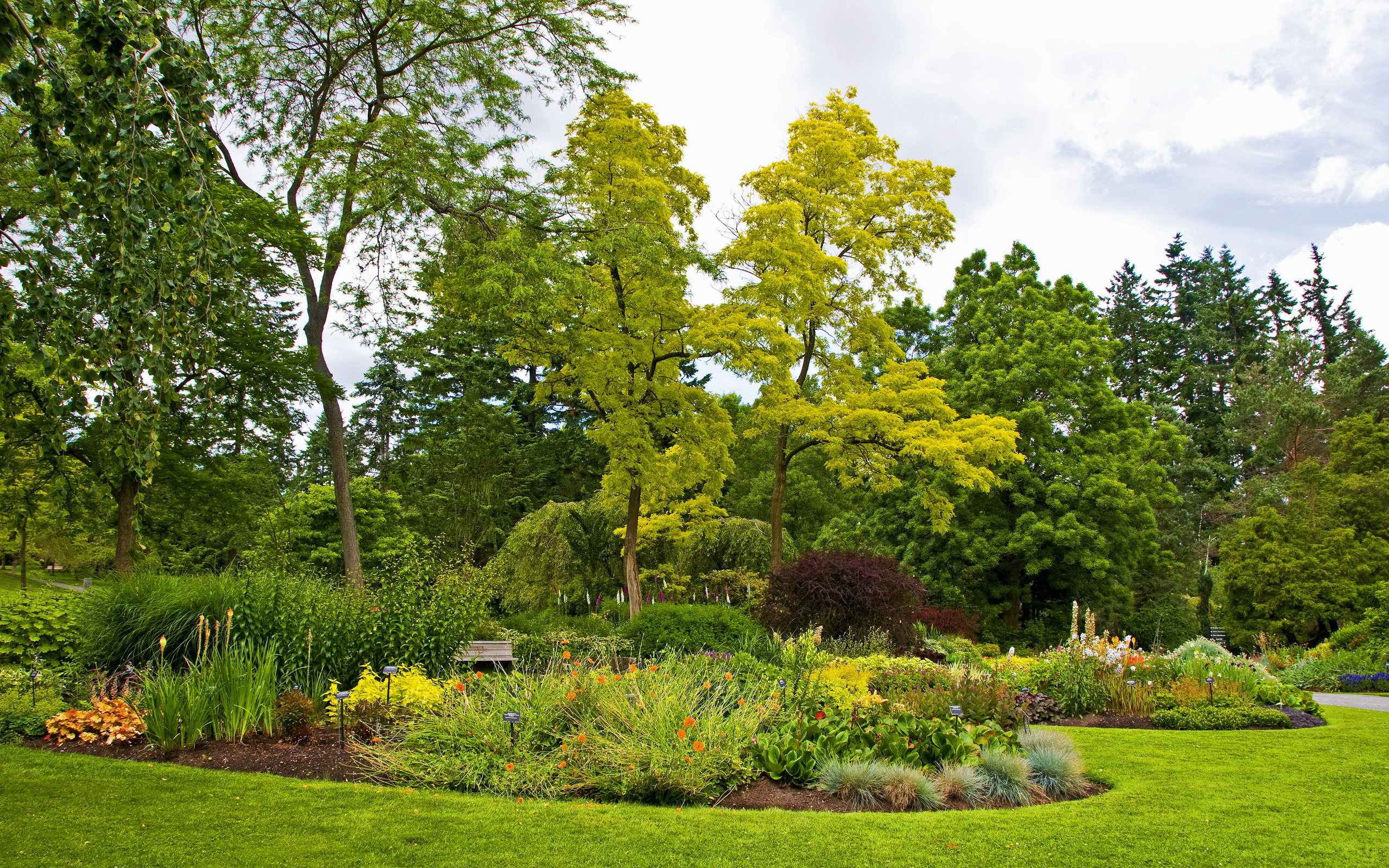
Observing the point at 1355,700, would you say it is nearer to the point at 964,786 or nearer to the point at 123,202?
the point at 964,786

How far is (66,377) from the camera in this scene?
131 inches

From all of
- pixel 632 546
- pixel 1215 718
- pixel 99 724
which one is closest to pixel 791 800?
pixel 99 724

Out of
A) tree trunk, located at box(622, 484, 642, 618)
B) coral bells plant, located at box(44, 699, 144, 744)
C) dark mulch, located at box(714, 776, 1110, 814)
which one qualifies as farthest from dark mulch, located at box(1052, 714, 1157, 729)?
coral bells plant, located at box(44, 699, 144, 744)

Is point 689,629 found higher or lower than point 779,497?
lower

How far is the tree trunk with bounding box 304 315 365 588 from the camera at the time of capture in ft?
44.3

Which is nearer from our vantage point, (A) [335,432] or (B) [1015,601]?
(A) [335,432]

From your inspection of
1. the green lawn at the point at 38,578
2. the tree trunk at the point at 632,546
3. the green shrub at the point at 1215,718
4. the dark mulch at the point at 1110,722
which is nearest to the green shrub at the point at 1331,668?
the green shrub at the point at 1215,718

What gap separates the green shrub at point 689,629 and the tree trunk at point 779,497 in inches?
137

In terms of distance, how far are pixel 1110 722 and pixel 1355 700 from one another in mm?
6329

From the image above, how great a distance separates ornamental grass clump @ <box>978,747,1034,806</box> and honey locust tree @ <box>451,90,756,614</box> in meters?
8.85

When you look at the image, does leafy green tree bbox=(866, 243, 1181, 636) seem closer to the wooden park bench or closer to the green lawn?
the wooden park bench

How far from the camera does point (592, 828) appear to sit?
4.57 m

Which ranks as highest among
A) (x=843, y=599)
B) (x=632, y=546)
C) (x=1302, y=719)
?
(x=632, y=546)

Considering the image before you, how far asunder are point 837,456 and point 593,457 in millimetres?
12434
